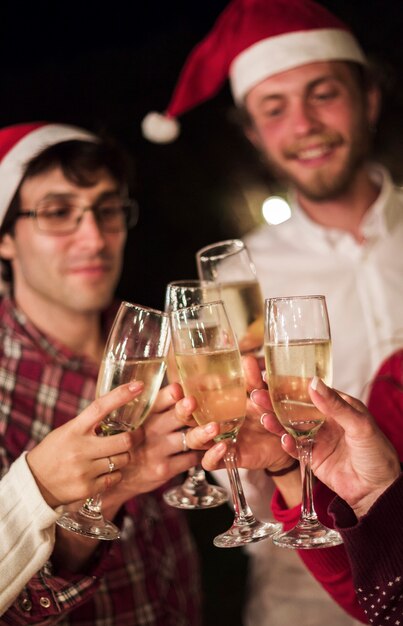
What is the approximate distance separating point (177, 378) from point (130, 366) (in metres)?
0.20

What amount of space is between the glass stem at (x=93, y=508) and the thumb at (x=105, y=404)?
0.24 metres

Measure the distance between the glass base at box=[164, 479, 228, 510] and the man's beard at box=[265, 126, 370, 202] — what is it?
1.30m

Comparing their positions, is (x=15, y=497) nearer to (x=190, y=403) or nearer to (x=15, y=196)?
(x=190, y=403)

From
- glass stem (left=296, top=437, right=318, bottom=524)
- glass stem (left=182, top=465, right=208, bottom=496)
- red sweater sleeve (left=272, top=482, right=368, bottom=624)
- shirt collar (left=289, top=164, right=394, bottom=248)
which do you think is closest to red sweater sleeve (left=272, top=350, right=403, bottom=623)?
red sweater sleeve (left=272, top=482, right=368, bottom=624)

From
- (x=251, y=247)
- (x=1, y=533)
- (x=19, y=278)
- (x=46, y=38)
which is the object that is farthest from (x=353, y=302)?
(x=46, y=38)

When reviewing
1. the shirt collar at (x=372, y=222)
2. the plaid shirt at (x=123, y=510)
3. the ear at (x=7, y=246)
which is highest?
the ear at (x=7, y=246)

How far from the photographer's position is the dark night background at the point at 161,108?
369cm

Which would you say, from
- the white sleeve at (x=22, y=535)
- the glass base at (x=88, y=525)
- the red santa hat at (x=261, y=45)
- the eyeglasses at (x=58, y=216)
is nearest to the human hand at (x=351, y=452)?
the glass base at (x=88, y=525)

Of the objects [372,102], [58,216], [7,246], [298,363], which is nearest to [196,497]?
[298,363]

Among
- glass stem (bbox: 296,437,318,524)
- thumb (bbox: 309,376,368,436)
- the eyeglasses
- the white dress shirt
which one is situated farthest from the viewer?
the white dress shirt

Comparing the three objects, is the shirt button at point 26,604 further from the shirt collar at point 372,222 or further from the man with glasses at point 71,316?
the shirt collar at point 372,222

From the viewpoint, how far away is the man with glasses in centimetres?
217

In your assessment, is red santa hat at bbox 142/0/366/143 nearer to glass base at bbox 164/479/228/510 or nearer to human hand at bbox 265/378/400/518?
glass base at bbox 164/479/228/510

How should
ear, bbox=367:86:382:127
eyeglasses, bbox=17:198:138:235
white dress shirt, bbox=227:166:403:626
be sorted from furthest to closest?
ear, bbox=367:86:382:127
white dress shirt, bbox=227:166:403:626
eyeglasses, bbox=17:198:138:235
